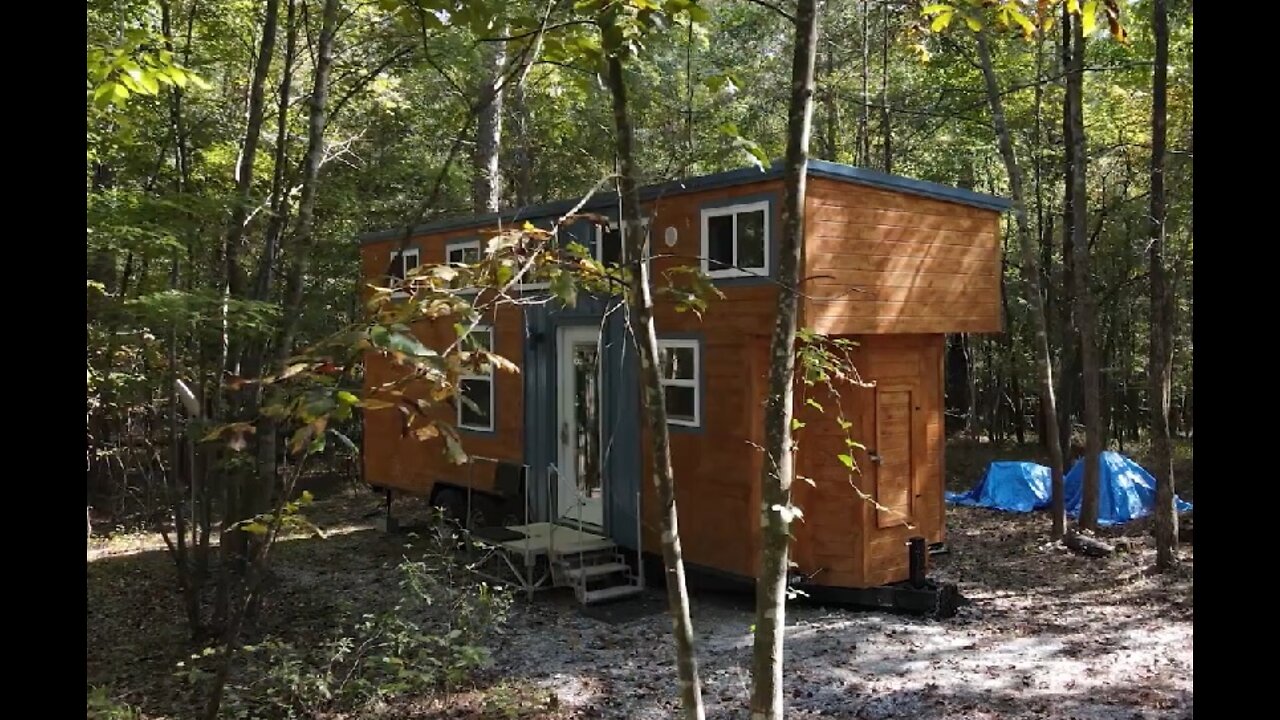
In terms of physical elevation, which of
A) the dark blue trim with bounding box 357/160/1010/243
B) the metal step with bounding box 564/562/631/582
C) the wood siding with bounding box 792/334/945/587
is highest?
Result: the dark blue trim with bounding box 357/160/1010/243

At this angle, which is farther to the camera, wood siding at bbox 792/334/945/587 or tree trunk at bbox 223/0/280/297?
wood siding at bbox 792/334/945/587

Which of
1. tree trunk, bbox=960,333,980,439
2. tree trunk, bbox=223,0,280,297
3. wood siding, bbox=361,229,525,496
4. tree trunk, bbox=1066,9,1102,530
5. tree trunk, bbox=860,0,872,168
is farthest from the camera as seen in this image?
tree trunk, bbox=960,333,980,439

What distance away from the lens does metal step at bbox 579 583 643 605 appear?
806 cm

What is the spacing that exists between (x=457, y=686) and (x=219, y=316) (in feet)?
11.2

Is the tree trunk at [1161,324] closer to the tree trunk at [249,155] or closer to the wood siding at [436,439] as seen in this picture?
the wood siding at [436,439]

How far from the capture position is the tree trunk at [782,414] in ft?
10.2

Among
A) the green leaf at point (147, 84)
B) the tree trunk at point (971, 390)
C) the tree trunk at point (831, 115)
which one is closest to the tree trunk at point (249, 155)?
the green leaf at point (147, 84)

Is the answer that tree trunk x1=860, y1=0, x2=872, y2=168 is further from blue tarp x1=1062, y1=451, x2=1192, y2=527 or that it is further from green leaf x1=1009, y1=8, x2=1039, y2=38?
green leaf x1=1009, y1=8, x2=1039, y2=38

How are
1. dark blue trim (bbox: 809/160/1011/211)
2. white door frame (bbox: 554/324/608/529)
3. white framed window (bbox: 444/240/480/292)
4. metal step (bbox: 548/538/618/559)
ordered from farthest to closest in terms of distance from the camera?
white framed window (bbox: 444/240/480/292)
white door frame (bbox: 554/324/608/529)
metal step (bbox: 548/538/618/559)
dark blue trim (bbox: 809/160/1011/211)

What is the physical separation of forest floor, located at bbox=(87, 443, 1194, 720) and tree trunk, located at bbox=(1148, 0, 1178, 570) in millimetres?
422

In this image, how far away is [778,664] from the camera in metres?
3.15

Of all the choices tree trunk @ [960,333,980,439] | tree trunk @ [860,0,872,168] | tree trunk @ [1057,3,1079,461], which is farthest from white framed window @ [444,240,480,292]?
tree trunk @ [960,333,980,439]

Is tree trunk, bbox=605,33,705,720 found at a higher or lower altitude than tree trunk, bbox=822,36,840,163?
lower
